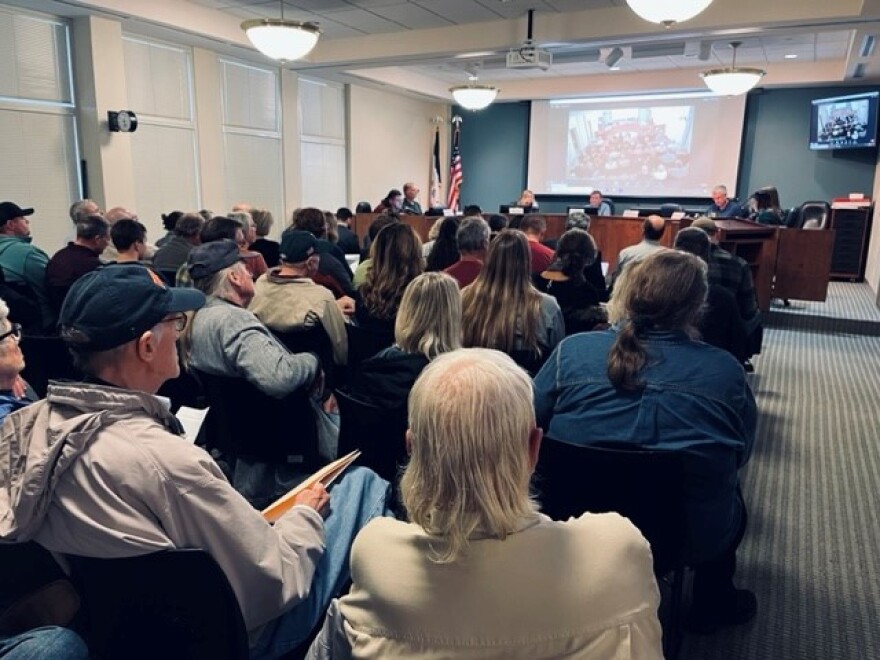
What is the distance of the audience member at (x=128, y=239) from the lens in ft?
12.1

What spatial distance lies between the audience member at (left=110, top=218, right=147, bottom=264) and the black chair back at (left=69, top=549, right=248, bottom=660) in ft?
9.71

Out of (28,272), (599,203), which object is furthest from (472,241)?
(599,203)

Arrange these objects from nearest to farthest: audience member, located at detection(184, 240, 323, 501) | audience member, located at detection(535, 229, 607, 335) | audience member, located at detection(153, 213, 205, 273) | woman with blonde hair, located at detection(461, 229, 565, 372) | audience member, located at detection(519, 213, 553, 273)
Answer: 1. audience member, located at detection(184, 240, 323, 501)
2. woman with blonde hair, located at detection(461, 229, 565, 372)
3. audience member, located at detection(535, 229, 607, 335)
4. audience member, located at detection(153, 213, 205, 273)
5. audience member, located at detection(519, 213, 553, 273)

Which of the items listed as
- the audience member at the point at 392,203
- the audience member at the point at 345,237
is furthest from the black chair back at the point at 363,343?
the audience member at the point at 392,203

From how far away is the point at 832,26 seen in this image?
18.5 ft

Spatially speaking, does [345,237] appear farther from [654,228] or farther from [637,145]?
[637,145]

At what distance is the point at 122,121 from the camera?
6137 mm

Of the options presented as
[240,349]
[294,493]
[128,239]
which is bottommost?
[294,493]

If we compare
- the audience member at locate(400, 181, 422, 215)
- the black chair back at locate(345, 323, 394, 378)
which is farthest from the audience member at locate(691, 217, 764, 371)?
the audience member at locate(400, 181, 422, 215)

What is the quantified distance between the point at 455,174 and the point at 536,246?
292 inches

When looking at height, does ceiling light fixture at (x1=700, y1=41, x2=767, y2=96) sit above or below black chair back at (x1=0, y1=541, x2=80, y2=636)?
above

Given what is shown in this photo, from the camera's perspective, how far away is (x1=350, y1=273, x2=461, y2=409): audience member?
84.4 inches

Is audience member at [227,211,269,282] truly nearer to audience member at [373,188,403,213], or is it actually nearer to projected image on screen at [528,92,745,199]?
audience member at [373,188,403,213]

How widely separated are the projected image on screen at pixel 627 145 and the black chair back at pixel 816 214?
1956mm
